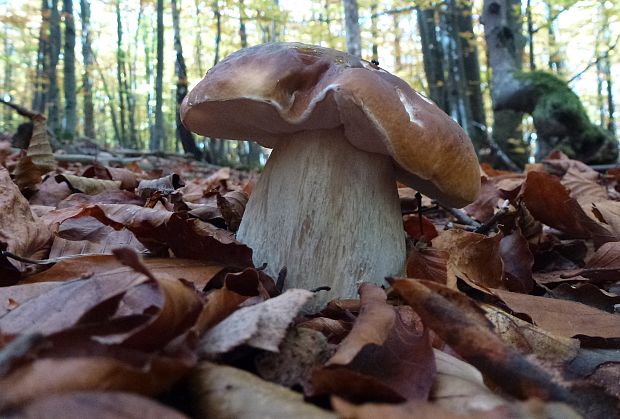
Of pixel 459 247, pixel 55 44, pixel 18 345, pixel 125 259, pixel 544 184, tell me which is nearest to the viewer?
pixel 18 345

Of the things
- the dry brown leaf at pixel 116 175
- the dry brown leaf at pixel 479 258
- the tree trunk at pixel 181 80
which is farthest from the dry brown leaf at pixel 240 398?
the tree trunk at pixel 181 80

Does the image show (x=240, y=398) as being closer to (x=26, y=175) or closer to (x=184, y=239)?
(x=184, y=239)

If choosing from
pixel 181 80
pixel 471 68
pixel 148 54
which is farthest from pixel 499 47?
pixel 148 54

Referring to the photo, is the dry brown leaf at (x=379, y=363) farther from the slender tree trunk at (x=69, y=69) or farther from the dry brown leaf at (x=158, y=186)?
the slender tree trunk at (x=69, y=69)

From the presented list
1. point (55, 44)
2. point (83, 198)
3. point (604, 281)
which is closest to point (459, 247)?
point (604, 281)

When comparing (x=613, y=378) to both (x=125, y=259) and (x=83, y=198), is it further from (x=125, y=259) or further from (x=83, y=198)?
(x=83, y=198)

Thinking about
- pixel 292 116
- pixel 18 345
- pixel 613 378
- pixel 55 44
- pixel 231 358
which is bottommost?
pixel 613 378
